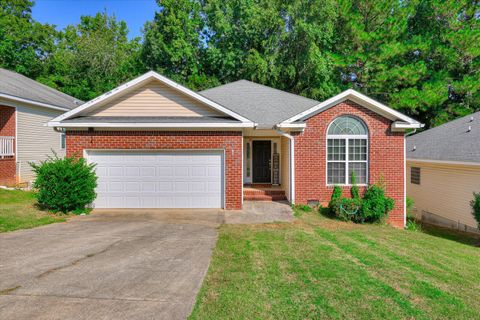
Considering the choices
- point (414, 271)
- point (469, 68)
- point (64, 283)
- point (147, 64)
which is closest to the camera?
point (64, 283)

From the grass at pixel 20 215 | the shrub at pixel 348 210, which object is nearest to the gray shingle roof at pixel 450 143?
the shrub at pixel 348 210

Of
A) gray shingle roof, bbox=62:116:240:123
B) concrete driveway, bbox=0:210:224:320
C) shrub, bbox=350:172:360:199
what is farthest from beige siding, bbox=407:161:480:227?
concrete driveway, bbox=0:210:224:320

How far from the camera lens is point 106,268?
5.31 m

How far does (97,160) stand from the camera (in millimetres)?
10586

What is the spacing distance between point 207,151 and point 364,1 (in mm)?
20298

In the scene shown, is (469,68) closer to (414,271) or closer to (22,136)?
(414,271)

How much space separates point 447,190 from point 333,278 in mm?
11024

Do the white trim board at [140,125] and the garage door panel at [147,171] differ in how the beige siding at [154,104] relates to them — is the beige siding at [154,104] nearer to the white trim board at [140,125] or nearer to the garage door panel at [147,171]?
the white trim board at [140,125]

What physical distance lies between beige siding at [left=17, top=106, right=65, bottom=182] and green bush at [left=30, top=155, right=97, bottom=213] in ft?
18.8

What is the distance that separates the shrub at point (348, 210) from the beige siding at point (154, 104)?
5.27 metres

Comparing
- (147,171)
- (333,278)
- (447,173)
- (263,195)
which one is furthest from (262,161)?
(333,278)

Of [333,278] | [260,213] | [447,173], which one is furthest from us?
Result: [447,173]

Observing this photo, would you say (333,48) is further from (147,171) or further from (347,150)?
(147,171)

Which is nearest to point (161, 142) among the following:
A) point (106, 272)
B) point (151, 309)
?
point (106, 272)
